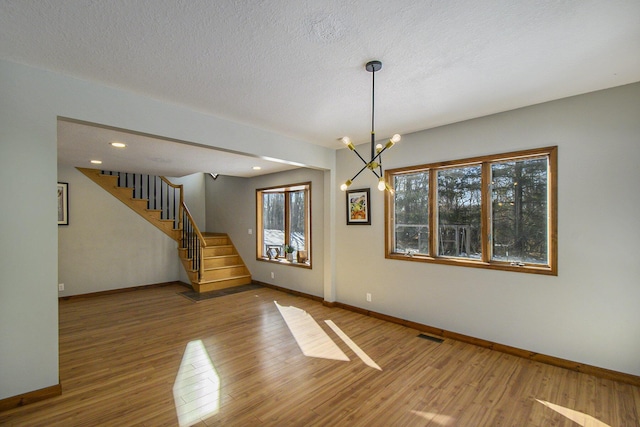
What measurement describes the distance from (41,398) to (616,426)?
4.40 m

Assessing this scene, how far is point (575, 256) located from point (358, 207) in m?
2.65

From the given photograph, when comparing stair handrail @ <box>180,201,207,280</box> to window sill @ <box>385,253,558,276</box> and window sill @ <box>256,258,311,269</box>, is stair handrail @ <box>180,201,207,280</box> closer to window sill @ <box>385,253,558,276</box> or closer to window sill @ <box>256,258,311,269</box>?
window sill @ <box>256,258,311,269</box>

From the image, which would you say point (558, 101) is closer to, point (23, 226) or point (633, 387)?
point (633, 387)

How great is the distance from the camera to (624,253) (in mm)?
2660

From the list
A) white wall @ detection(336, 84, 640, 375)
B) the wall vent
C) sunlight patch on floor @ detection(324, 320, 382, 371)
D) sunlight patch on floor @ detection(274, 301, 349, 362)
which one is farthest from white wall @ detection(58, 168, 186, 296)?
white wall @ detection(336, 84, 640, 375)

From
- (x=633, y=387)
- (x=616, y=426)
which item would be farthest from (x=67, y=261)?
(x=633, y=387)

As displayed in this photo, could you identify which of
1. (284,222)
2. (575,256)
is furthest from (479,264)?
(284,222)

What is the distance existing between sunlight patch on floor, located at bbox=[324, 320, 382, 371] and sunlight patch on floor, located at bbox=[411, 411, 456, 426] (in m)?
0.70

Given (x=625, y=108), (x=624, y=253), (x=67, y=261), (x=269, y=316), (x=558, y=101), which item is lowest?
(x=269, y=316)

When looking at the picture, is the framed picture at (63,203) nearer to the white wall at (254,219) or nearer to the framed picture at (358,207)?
the white wall at (254,219)

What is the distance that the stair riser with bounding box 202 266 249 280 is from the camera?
6318mm

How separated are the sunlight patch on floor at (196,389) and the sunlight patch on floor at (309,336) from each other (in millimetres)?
1028

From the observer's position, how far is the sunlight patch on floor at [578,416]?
2.15 metres

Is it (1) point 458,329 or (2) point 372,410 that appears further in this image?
(1) point 458,329
